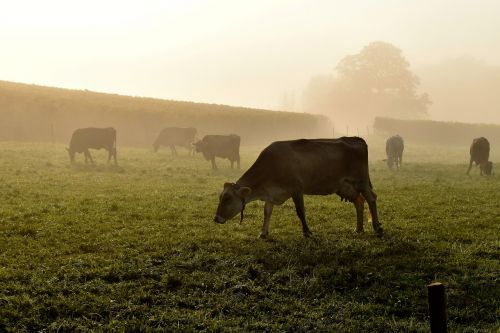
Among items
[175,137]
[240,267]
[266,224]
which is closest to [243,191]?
[266,224]

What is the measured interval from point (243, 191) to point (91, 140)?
76.2 ft

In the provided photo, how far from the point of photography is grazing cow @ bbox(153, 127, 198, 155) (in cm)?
4056

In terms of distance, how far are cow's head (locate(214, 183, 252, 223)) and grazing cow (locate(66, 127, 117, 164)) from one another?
21.2 m

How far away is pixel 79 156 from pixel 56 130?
14.9m

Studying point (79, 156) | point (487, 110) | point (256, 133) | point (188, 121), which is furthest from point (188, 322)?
point (487, 110)

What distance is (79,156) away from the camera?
3297cm

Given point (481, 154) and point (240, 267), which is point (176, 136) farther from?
point (240, 267)

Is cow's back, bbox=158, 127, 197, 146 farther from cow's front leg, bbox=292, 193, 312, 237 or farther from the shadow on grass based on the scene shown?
cow's front leg, bbox=292, 193, 312, 237

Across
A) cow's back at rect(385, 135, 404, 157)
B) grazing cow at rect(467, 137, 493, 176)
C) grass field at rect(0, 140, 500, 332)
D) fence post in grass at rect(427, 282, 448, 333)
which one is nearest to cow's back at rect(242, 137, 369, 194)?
grass field at rect(0, 140, 500, 332)

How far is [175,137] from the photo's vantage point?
1619 inches

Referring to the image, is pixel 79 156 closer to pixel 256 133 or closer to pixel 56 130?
pixel 56 130

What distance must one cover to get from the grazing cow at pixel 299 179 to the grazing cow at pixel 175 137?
29983 mm

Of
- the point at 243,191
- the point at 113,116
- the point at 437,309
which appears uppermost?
the point at 113,116

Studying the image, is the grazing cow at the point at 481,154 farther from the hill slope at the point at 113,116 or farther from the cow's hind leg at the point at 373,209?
the hill slope at the point at 113,116
